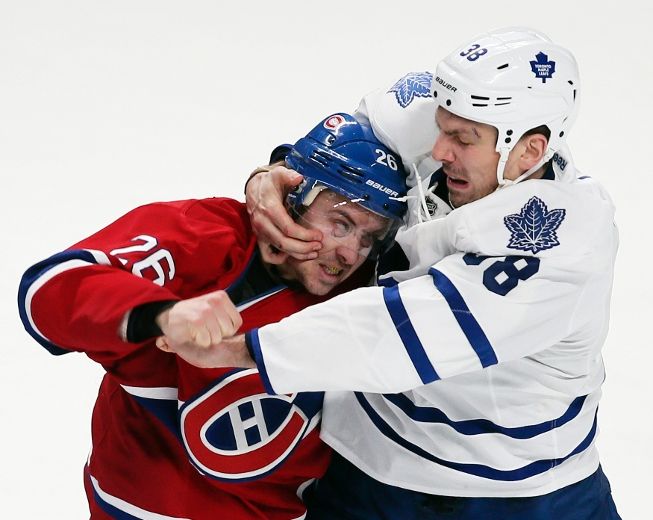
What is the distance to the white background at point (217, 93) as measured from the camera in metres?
4.41

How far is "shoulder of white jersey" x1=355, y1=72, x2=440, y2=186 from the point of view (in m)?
2.35

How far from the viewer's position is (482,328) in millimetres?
2051

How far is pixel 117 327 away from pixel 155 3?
3.35 metres

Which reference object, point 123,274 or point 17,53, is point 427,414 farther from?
point 17,53

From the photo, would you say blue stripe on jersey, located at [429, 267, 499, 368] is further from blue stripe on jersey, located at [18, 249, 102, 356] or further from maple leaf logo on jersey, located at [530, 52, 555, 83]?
blue stripe on jersey, located at [18, 249, 102, 356]

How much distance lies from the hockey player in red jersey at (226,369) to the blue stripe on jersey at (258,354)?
174 mm

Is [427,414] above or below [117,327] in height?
below

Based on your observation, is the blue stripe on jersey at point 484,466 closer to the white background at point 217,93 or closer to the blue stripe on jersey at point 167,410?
the blue stripe on jersey at point 167,410

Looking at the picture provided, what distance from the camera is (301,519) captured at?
8.20 ft

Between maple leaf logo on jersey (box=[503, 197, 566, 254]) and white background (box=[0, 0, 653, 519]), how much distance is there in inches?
75.1

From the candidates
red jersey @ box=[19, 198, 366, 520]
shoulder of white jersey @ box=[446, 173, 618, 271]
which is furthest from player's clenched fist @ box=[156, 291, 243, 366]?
shoulder of white jersey @ box=[446, 173, 618, 271]

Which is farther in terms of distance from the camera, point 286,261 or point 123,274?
point 286,261

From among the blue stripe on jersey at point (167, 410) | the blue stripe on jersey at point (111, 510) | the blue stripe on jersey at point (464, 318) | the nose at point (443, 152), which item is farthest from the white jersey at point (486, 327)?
the blue stripe on jersey at point (111, 510)

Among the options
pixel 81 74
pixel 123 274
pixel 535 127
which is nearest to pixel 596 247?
pixel 535 127
